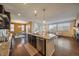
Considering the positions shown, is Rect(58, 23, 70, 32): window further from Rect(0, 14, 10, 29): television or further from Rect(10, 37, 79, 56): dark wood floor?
Rect(0, 14, 10, 29): television

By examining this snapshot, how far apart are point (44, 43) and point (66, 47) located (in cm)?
50

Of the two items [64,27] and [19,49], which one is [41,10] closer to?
[64,27]

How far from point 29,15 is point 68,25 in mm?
917

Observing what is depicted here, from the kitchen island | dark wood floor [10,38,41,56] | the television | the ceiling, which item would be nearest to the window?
the ceiling

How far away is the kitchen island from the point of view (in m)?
1.71

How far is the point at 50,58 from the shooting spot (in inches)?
64.8

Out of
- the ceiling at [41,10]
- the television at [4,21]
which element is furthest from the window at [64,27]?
the television at [4,21]

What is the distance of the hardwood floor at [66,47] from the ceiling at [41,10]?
0.50 metres

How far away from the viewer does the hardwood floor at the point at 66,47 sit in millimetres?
1647

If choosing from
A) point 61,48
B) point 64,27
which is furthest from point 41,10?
point 61,48

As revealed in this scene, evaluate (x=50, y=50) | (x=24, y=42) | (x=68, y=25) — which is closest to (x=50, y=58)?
(x=50, y=50)

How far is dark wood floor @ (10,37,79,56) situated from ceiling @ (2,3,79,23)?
51cm

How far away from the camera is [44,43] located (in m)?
1.76

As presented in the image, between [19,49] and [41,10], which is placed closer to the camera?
[41,10]
